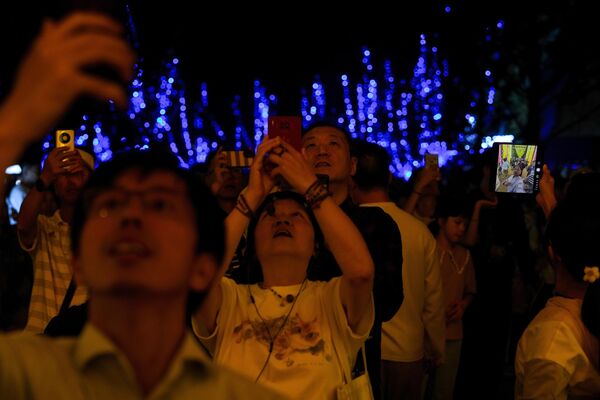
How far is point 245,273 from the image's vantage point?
13.0ft

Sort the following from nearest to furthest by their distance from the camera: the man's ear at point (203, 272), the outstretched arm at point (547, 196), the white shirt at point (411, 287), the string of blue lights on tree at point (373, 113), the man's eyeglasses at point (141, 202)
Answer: the man's eyeglasses at point (141, 202) → the man's ear at point (203, 272) → the outstretched arm at point (547, 196) → the white shirt at point (411, 287) → the string of blue lights on tree at point (373, 113)

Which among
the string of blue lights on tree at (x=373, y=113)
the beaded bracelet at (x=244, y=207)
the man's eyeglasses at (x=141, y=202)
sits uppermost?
the string of blue lights on tree at (x=373, y=113)

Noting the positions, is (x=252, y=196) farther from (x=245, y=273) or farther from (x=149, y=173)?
(x=149, y=173)

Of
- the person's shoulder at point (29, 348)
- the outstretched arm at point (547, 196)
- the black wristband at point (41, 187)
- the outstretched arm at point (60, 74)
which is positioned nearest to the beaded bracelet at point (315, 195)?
the person's shoulder at point (29, 348)

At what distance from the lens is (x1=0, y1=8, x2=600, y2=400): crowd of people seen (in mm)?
1825

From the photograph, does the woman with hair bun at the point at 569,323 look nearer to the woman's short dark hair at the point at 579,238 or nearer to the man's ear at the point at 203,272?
the woman's short dark hair at the point at 579,238

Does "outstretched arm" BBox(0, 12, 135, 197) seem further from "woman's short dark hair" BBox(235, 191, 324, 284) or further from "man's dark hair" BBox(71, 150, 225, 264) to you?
"woman's short dark hair" BBox(235, 191, 324, 284)

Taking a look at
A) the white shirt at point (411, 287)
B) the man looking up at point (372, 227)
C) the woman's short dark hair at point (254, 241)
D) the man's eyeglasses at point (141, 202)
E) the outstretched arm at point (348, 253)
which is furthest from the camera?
the white shirt at point (411, 287)

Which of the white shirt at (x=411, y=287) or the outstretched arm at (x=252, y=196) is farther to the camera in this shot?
the white shirt at (x=411, y=287)

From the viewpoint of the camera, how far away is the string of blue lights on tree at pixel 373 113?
1784 cm

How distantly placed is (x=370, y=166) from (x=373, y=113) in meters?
14.7

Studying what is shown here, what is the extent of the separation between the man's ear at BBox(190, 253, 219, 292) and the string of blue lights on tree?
14101 millimetres

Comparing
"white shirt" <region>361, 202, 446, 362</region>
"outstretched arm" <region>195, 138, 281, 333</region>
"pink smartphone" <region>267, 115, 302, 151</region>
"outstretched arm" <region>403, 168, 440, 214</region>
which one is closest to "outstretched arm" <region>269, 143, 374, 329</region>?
"outstretched arm" <region>195, 138, 281, 333</region>

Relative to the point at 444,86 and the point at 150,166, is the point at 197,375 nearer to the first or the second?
the point at 150,166
